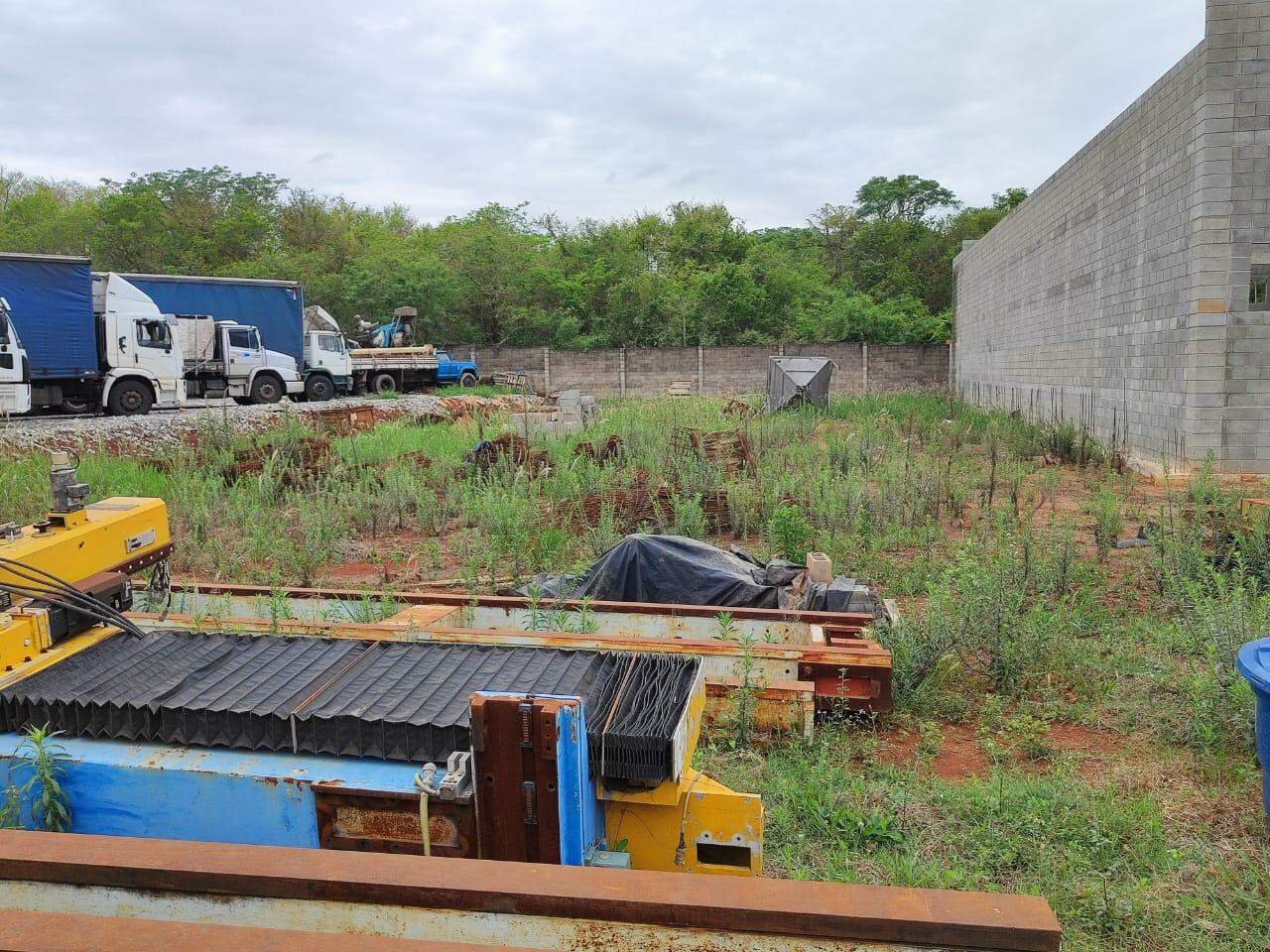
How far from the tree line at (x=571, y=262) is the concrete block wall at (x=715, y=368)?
3257mm

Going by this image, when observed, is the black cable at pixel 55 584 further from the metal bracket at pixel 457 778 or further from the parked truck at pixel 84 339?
the parked truck at pixel 84 339

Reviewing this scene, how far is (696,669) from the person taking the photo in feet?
8.97

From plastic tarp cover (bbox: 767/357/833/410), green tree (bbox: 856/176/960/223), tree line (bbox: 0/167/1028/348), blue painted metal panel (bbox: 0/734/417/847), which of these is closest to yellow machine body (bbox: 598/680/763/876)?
blue painted metal panel (bbox: 0/734/417/847)

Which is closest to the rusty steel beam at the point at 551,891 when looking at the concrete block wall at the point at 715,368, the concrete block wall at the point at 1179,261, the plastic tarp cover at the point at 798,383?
the concrete block wall at the point at 1179,261

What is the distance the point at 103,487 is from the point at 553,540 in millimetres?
4872

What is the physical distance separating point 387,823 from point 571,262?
36.2 m

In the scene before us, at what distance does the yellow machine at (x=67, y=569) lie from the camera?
283 cm

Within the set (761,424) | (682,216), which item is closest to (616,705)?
(761,424)

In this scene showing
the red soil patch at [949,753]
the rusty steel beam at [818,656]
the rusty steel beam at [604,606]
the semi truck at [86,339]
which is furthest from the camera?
the semi truck at [86,339]

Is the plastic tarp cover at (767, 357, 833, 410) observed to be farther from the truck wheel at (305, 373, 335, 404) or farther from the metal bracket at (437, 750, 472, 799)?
the metal bracket at (437, 750, 472, 799)

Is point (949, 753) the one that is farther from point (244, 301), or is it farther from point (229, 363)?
point (244, 301)

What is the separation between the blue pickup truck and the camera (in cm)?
2767

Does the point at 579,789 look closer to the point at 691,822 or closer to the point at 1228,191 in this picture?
the point at 691,822

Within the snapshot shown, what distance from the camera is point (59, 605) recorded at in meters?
3.00
